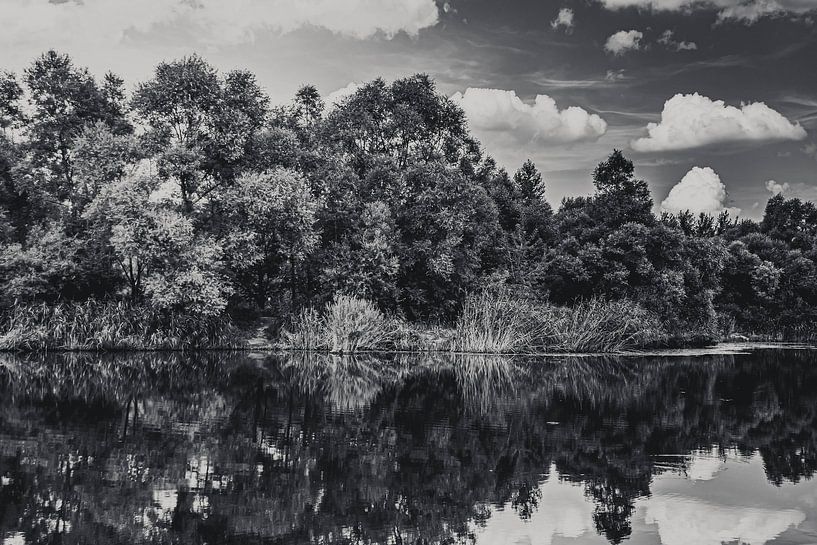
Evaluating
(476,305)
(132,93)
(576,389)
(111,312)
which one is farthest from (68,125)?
(576,389)

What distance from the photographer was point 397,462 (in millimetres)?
8703

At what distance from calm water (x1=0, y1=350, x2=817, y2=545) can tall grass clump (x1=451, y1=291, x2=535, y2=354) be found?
876cm

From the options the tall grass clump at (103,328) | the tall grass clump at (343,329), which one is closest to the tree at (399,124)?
the tall grass clump at (343,329)

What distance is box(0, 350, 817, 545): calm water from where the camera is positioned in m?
6.41

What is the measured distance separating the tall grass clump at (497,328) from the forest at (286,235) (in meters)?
0.08

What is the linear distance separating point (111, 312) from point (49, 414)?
14.1m

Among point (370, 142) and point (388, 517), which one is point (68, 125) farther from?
point (388, 517)

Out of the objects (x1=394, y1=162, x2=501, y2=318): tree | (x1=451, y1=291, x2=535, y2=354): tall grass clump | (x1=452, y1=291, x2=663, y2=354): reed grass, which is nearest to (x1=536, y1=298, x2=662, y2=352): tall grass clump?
(x1=452, y1=291, x2=663, y2=354): reed grass

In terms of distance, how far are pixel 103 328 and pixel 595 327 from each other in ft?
61.3

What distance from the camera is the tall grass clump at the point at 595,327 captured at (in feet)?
89.1

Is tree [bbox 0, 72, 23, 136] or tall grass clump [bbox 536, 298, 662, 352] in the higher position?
tree [bbox 0, 72, 23, 136]

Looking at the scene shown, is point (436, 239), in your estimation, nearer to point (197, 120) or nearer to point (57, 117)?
point (197, 120)

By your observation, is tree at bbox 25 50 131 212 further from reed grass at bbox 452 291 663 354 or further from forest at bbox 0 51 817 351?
reed grass at bbox 452 291 663 354

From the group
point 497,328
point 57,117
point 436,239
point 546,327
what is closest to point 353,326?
point 497,328
